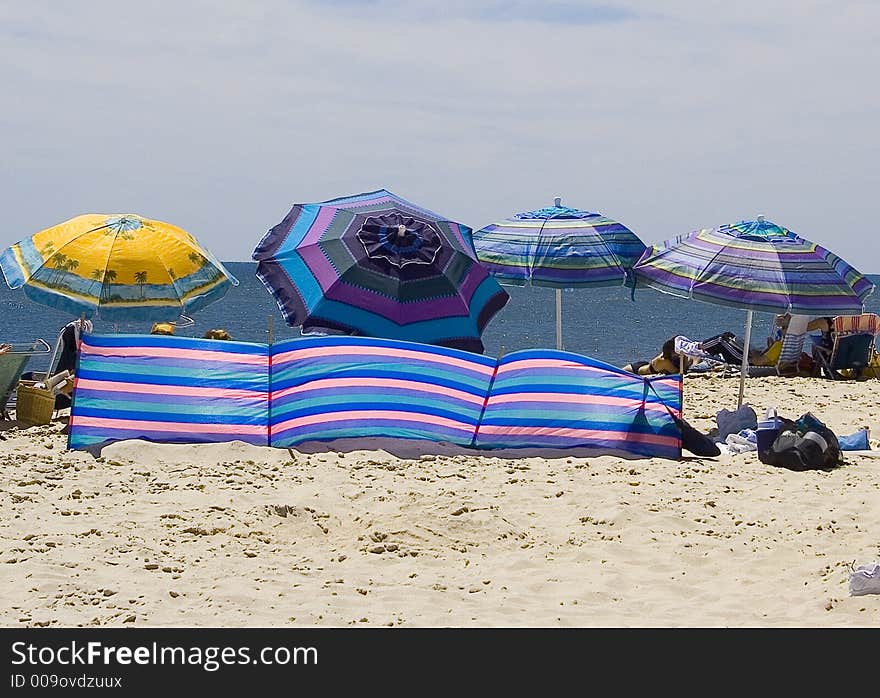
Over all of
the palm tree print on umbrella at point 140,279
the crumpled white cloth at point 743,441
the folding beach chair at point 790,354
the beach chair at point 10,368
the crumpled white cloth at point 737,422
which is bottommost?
the crumpled white cloth at point 743,441

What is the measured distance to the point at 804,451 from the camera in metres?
9.07

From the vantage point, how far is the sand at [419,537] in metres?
5.71

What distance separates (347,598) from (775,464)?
4.33 m

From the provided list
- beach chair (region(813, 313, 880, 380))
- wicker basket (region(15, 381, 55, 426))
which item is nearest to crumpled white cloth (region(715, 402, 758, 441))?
beach chair (region(813, 313, 880, 380))

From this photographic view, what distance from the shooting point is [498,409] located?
9.34m

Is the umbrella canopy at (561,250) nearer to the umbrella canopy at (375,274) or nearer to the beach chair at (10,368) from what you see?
the umbrella canopy at (375,274)

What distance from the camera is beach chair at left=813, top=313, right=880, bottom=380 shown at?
14.9 meters

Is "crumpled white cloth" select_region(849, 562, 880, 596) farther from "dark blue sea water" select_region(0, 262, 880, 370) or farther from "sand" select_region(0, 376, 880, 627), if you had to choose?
"dark blue sea water" select_region(0, 262, 880, 370)

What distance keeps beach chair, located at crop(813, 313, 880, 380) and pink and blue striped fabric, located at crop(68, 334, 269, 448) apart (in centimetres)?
814

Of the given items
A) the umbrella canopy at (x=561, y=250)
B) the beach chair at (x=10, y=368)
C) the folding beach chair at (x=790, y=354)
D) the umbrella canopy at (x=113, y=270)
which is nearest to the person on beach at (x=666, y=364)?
the folding beach chair at (x=790, y=354)

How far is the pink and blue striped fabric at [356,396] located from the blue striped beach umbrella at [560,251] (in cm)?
239

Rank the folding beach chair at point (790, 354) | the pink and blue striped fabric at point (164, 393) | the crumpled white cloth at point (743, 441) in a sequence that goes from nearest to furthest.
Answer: the pink and blue striped fabric at point (164, 393) < the crumpled white cloth at point (743, 441) < the folding beach chair at point (790, 354)
